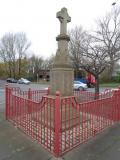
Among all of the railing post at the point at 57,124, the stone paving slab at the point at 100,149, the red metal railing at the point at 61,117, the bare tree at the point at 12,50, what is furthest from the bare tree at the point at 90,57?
the bare tree at the point at 12,50

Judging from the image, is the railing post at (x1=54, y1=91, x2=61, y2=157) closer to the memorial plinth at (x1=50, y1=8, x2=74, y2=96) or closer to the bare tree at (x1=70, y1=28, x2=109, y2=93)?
the memorial plinth at (x1=50, y1=8, x2=74, y2=96)

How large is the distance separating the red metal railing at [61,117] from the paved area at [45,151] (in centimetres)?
18

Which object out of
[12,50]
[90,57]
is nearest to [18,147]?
[90,57]

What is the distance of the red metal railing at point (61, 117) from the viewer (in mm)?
4047

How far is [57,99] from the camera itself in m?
3.83

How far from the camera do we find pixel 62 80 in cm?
561

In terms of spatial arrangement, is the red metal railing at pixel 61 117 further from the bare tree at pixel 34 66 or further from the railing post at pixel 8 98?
the bare tree at pixel 34 66

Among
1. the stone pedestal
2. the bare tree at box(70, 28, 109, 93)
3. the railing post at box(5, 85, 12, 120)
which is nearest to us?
the stone pedestal

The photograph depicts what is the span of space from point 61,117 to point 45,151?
3.08ft

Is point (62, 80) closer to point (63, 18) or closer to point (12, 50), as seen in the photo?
point (63, 18)

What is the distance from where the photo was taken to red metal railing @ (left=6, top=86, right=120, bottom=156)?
405cm

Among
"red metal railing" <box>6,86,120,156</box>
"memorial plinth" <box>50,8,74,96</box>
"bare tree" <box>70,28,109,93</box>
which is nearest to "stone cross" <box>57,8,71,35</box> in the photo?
"memorial plinth" <box>50,8,74,96</box>

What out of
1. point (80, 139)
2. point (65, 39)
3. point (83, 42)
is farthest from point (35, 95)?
point (83, 42)

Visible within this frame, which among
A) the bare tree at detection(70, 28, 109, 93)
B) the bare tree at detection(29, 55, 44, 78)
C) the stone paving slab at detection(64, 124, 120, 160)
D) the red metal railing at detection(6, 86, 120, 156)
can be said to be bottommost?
the stone paving slab at detection(64, 124, 120, 160)
